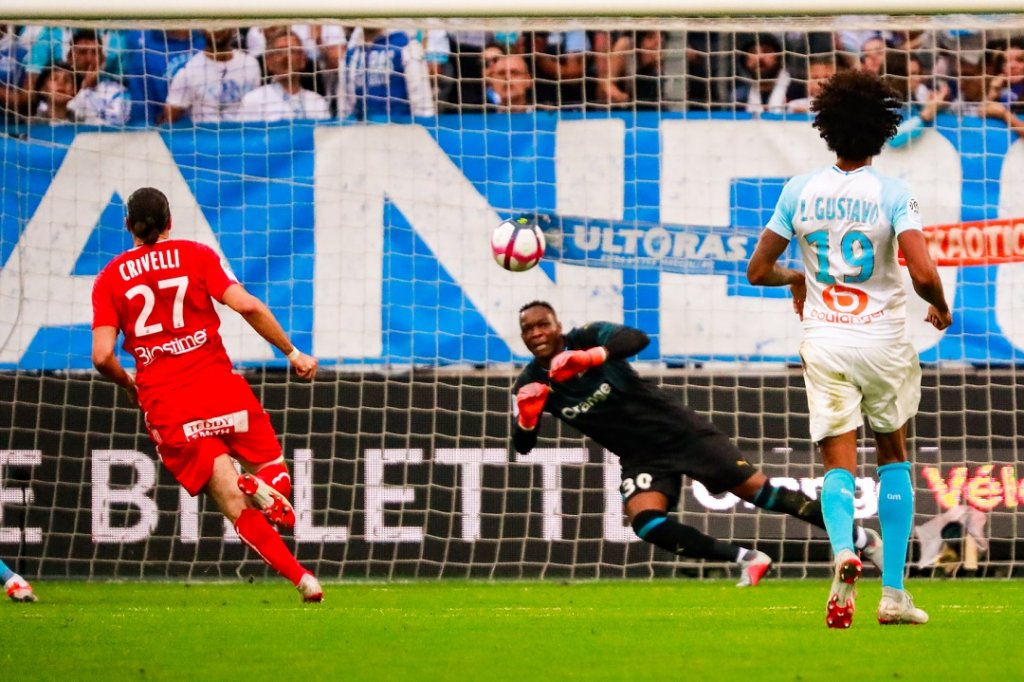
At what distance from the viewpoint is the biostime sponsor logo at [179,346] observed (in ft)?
21.8

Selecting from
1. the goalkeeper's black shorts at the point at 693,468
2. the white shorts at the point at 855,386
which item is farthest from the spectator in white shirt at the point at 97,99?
the white shorts at the point at 855,386

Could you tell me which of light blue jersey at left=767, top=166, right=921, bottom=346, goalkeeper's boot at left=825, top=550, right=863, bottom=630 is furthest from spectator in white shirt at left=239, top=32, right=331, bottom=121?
goalkeeper's boot at left=825, top=550, right=863, bottom=630

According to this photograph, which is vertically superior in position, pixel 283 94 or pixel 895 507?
pixel 283 94

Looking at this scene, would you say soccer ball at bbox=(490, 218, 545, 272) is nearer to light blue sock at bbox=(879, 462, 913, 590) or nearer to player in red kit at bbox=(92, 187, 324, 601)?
player in red kit at bbox=(92, 187, 324, 601)

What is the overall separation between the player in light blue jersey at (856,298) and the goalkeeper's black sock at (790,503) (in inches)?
85.2

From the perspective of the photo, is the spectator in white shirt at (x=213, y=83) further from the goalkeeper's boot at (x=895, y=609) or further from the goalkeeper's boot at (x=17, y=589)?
the goalkeeper's boot at (x=895, y=609)

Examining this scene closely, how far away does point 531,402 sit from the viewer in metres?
7.46

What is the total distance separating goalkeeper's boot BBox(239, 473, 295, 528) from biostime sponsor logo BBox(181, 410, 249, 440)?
0.94 ft

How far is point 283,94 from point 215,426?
3502 mm

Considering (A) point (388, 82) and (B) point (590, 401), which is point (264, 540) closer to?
(B) point (590, 401)

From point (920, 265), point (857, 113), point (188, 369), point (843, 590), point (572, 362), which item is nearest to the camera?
point (843, 590)

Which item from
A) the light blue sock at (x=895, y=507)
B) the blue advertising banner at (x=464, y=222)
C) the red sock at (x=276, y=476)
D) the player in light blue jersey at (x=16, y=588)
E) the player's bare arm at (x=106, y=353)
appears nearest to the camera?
the light blue sock at (x=895, y=507)

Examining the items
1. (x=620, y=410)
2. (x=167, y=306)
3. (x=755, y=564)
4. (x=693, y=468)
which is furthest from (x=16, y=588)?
(x=755, y=564)

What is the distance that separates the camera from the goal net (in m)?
9.09
